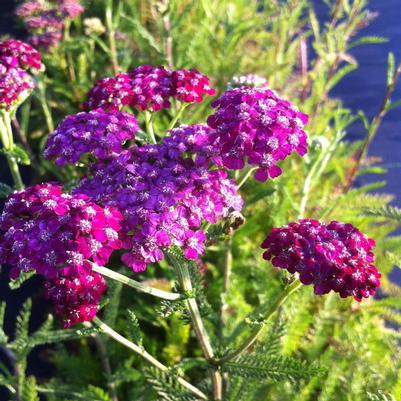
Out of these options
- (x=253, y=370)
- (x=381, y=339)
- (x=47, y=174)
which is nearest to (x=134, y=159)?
(x=253, y=370)

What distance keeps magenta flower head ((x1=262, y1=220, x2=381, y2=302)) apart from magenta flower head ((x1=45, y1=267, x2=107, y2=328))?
1.41 ft

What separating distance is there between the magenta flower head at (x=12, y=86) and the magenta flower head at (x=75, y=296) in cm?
72

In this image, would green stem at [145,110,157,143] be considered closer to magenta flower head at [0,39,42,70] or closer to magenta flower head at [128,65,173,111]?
magenta flower head at [128,65,173,111]

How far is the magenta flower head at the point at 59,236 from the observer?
1071 millimetres

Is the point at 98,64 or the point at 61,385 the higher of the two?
the point at 98,64

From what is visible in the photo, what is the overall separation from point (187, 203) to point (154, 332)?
1.56 meters

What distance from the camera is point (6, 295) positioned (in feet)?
9.60

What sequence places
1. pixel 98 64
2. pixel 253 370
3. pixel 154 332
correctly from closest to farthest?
pixel 253 370 < pixel 154 332 < pixel 98 64

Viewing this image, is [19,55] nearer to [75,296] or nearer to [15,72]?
[15,72]

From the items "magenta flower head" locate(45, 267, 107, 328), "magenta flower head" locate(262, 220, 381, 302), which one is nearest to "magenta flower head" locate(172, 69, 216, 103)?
"magenta flower head" locate(262, 220, 381, 302)

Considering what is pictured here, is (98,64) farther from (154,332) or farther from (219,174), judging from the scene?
(219,174)

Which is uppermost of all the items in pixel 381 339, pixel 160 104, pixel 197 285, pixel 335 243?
pixel 160 104

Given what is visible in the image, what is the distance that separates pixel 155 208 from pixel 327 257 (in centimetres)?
42

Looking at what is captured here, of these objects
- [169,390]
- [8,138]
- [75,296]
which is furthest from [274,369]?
[8,138]
